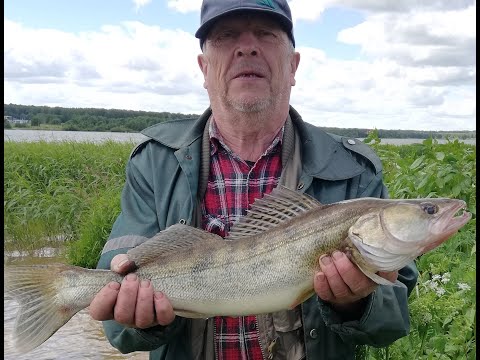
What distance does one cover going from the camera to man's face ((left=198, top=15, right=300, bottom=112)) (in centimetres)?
370

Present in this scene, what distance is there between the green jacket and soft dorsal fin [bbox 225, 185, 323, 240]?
1.18 feet

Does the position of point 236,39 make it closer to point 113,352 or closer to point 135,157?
point 135,157

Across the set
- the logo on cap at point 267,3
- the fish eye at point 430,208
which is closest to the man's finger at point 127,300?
the fish eye at point 430,208

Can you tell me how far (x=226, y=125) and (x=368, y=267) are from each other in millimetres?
1341

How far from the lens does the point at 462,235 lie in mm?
5594

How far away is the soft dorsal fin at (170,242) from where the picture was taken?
3.20m

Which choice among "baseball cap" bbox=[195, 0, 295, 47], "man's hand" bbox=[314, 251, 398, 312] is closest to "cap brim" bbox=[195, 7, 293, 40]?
"baseball cap" bbox=[195, 0, 295, 47]

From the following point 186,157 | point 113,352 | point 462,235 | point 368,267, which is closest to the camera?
point 368,267

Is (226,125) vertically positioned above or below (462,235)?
above

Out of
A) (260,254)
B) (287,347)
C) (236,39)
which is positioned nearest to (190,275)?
(260,254)

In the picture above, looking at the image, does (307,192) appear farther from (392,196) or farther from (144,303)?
(392,196)

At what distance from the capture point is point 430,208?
115 inches

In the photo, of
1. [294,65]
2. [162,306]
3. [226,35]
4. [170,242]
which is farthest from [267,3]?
[162,306]

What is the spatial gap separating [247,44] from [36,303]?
185 centimetres
